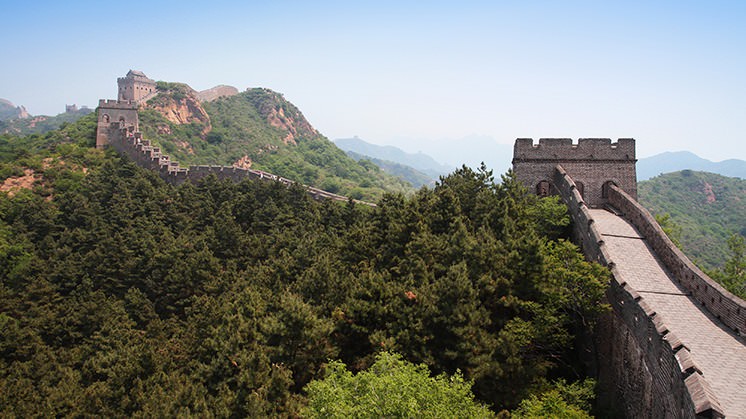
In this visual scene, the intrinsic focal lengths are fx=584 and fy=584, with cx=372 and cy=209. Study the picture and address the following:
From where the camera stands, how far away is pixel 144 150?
1864 inches

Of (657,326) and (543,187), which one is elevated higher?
(543,187)

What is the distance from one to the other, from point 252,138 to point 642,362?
268 feet

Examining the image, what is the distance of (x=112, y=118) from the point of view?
52.9 m

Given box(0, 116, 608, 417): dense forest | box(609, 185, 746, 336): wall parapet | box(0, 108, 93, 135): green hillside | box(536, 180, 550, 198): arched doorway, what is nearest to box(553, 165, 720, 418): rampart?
box(609, 185, 746, 336): wall parapet

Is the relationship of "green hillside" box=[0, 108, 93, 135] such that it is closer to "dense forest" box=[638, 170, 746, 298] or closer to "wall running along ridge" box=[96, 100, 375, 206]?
"wall running along ridge" box=[96, 100, 375, 206]

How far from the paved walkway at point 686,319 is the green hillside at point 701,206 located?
6841cm

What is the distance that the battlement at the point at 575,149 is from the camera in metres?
26.1

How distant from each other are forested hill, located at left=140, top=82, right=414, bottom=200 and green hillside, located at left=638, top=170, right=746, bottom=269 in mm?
46634

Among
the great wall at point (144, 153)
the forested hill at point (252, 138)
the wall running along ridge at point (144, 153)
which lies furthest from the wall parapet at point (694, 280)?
the forested hill at point (252, 138)

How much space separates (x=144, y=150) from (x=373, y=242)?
2996 cm

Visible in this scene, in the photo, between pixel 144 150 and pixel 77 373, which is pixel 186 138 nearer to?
pixel 144 150

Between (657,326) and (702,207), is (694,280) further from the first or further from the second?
(702,207)

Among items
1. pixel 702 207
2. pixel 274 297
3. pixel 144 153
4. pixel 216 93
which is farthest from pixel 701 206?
pixel 274 297

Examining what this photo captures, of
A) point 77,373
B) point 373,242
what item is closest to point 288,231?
point 373,242
